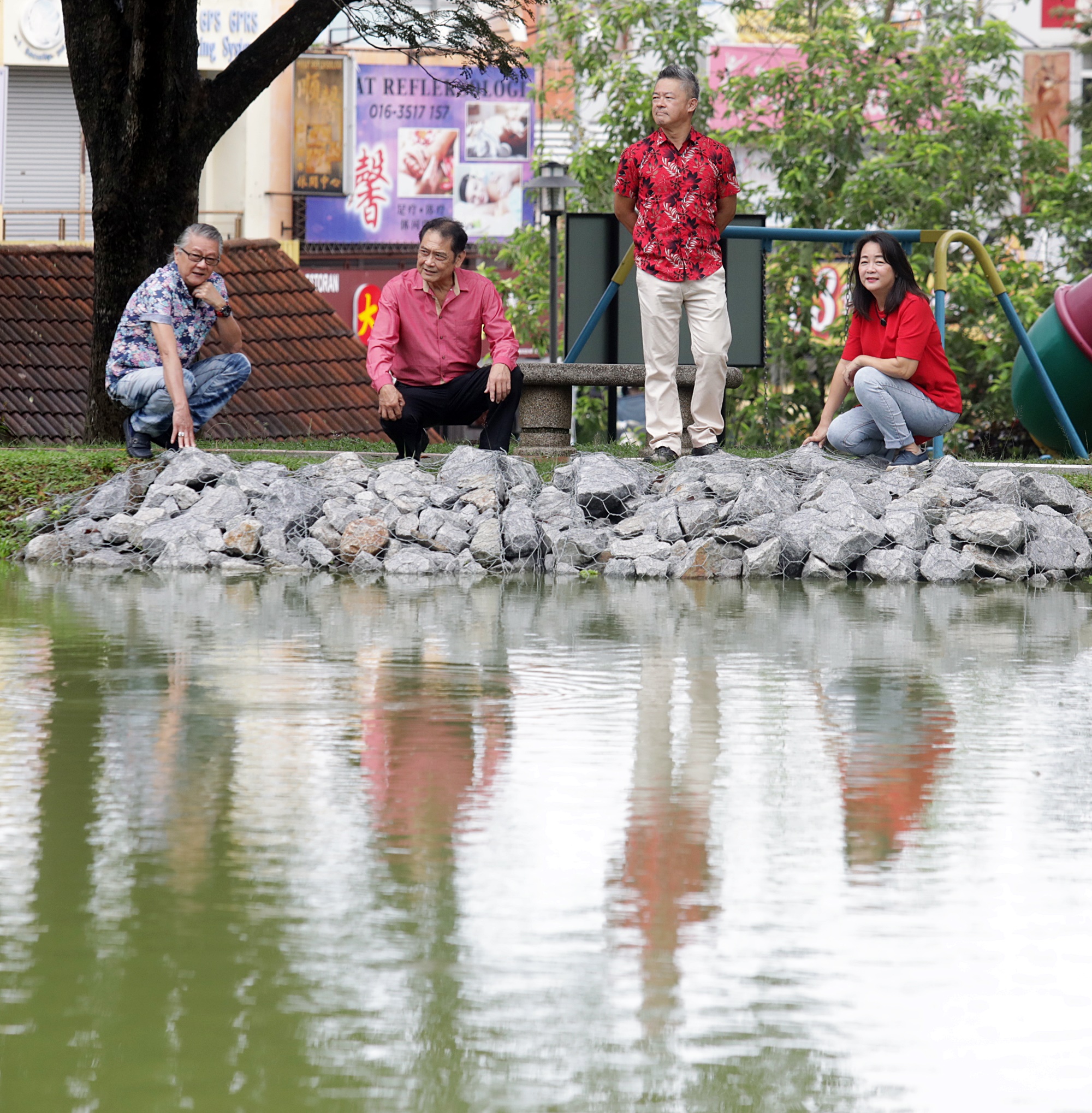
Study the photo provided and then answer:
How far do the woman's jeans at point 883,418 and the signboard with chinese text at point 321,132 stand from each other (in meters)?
23.9

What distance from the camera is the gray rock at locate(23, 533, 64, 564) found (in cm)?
757

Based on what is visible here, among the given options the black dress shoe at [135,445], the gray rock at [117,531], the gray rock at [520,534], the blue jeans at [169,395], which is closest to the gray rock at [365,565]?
the gray rock at [520,534]

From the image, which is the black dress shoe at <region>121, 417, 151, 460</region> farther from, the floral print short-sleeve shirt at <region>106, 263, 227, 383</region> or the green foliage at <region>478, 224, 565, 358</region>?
the green foliage at <region>478, 224, 565, 358</region>

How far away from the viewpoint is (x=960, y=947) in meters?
2.35

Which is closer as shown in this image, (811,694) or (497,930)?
(497,930)

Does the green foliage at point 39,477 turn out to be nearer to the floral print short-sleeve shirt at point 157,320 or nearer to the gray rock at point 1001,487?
the floral print short-sleeve shirt at point 157,320

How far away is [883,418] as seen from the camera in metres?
8.24

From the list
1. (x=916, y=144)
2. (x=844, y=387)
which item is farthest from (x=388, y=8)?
(x=916, y=144)

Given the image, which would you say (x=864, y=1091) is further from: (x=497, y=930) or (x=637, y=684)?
(x=637, y=684)

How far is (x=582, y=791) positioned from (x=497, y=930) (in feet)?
2.68

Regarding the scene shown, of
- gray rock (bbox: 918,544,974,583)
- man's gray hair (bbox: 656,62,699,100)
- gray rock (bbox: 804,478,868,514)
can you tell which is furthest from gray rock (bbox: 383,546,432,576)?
man's gray hair (bbox: 656,62,699,100)

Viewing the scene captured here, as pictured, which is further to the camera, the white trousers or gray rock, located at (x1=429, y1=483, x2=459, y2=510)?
the white trousers

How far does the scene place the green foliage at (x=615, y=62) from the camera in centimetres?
1908

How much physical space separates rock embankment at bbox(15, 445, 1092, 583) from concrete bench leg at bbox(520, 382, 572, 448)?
194 cm
